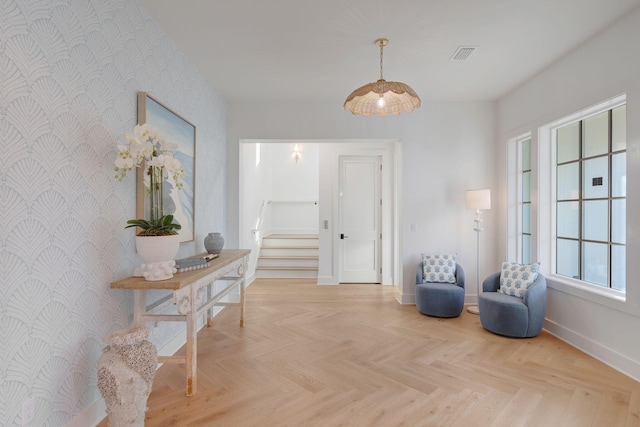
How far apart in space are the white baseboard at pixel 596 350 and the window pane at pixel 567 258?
1.90 feet

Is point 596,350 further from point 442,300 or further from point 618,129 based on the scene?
point 618,129

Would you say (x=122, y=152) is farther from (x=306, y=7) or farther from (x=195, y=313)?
(x=306, y=7)

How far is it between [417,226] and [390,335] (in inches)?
68.9

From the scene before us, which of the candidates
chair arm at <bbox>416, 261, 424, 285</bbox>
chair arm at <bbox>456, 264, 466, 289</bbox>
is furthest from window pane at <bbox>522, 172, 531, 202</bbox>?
chair arm at <bbox>416, 261, 424, 285</bbox>

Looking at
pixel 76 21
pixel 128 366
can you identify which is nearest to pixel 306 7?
pixel 76 21

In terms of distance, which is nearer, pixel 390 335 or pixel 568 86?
pixel 568 86

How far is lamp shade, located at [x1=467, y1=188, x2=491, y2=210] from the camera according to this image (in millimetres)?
4098

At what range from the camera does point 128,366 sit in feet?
5.72

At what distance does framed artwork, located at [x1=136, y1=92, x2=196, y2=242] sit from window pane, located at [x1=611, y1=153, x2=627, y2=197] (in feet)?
12.5

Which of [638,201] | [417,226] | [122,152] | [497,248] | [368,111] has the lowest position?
[497,248]

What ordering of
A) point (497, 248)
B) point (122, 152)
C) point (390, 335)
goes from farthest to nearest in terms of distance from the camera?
point (497, 248) < point (390, 335) < point (122, 152)

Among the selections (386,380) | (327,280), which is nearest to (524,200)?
(386,380)

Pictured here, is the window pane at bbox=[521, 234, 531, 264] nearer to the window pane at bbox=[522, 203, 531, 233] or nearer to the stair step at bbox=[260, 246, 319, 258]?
the window pane at bbox=[522, 203, 531, 233]

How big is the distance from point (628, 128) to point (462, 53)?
1527 millimetres
